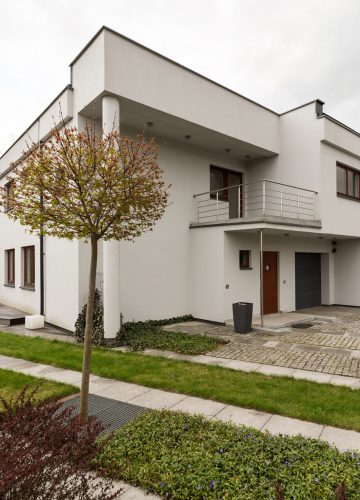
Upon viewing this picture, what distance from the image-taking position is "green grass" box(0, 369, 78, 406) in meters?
5.00

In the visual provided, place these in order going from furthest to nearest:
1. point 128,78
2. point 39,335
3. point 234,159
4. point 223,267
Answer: point 234,159 < point 223,267 < point 39,335 < point 128,78

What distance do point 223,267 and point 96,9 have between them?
7.70m

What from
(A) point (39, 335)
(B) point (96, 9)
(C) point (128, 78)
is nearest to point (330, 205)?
(C) point (128, 78)

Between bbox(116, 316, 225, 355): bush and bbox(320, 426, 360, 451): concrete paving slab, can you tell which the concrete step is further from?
bbox(320, 426, 360, 451): concrete paving slab

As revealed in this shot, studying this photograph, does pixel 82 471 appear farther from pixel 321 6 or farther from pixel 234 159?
pixel 234 159

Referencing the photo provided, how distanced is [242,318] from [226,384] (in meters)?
4.29

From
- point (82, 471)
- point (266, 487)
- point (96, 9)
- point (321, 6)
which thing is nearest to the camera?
point (82, 471)

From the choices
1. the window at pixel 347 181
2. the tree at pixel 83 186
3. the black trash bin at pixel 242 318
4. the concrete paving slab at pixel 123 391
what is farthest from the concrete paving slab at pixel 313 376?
the window at pixel 347 181

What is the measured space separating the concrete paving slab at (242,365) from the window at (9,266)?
12.9 metres

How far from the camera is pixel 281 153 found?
43.5 ft

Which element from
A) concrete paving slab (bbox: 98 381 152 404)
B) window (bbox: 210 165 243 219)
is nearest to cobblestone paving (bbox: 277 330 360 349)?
concrete paving slab (bbox: 98 381 152 404)

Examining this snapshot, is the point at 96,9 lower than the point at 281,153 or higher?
higher

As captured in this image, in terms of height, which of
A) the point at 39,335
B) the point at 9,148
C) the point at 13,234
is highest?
the point at 9,148

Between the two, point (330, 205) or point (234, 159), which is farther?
point (234, 159)
